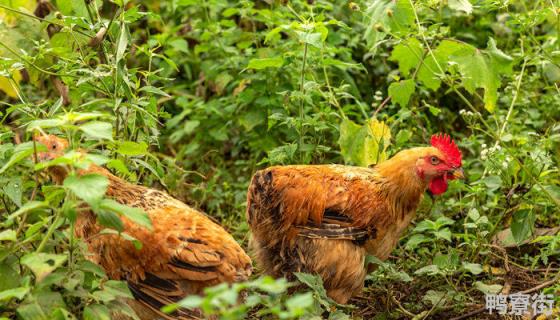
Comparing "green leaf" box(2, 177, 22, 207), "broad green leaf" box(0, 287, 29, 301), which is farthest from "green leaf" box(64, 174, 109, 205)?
"green leaf" box(2, 177, 22, 207)

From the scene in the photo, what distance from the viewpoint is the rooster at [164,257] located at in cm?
435

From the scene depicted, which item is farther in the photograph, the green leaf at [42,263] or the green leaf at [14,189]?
the green leaf at [14,189]

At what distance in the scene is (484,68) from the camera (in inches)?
200

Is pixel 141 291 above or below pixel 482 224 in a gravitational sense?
above

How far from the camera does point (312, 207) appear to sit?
523 cm

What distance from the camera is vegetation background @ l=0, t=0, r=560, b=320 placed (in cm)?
400

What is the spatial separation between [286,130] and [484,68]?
1.74m

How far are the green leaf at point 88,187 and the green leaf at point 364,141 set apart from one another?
2549 mm

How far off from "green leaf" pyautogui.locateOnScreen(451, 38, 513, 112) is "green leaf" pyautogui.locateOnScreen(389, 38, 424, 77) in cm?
40

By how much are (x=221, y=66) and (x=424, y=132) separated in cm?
166

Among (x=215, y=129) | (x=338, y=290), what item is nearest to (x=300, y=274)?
(x=338, y=290)

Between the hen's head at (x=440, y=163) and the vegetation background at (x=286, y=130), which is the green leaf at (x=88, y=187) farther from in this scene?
the hen's head at (x=440, y=163)

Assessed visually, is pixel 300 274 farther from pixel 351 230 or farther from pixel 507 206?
pixel 507 206

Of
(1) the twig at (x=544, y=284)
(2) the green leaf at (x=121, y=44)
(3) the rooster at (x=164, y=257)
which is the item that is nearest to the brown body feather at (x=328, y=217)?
(3) the rooster at (x=164, y=257)
